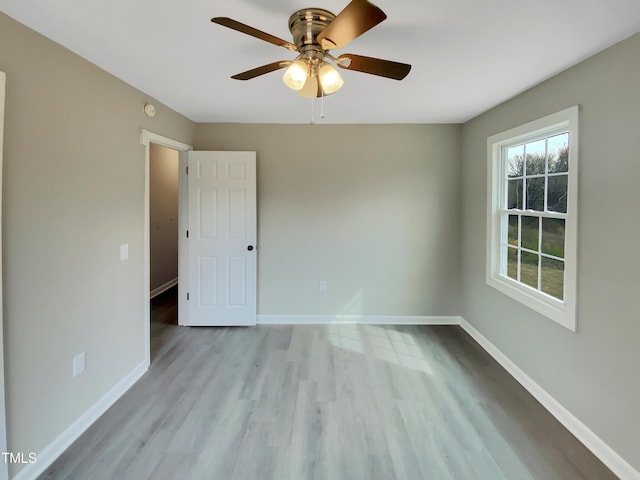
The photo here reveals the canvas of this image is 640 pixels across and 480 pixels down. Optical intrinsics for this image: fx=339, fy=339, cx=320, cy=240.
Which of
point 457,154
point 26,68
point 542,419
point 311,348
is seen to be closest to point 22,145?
point 26,68

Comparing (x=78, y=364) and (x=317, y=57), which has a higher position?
(x=317, y=57)

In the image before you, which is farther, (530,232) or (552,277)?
(530,232)

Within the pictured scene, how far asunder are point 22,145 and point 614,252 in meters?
3.24

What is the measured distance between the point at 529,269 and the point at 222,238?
10.1 ft

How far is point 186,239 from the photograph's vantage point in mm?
3883

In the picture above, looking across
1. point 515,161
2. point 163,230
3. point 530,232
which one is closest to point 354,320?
point 530,232

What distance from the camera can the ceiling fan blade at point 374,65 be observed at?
63.4 inches

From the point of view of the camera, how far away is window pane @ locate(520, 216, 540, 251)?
2.77m

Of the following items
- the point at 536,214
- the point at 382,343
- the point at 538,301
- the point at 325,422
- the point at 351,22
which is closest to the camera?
the point at 351,22

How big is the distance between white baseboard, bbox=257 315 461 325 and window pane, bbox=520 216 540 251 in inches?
58.7

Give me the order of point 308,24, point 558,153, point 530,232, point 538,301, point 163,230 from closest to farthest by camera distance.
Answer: point 308,24, point 558,153, point 538,301, point 530,232, point 163,230

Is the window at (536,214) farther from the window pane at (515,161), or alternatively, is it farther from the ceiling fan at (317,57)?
the ceiling fan at (317,57)

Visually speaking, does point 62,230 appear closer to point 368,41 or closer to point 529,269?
point 368,41

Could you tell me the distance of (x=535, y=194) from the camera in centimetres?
279
